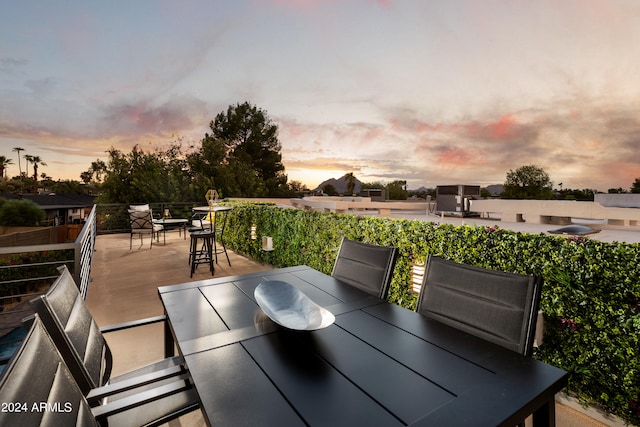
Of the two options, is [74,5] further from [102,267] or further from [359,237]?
[359,237]

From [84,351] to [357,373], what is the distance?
43.0 inches

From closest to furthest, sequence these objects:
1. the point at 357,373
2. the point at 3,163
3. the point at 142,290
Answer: the point at 357,373
the point at 142,290
the point at 3,163

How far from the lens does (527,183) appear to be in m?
22.6

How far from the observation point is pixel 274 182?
68.4 feet

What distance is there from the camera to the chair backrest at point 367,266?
1.78 m

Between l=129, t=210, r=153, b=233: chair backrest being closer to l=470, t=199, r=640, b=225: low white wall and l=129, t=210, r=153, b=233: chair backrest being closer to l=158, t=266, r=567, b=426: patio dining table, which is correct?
l=158, t=266, r=567, b=426: patio dining table

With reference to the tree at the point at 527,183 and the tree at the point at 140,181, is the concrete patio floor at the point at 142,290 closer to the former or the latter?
the tree at the point at 140,181

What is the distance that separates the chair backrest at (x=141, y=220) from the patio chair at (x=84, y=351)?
21.9ft

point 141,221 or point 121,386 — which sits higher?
point 121,386

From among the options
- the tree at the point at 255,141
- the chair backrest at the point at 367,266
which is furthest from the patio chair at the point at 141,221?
the tree at the point at 255,141

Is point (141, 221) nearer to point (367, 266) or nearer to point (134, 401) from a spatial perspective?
point (367, 266)

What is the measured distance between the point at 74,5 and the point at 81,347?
32.5 ft

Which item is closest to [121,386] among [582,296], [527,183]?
[582,296]

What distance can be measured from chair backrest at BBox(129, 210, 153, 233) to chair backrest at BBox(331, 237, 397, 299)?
6761 millimetres
